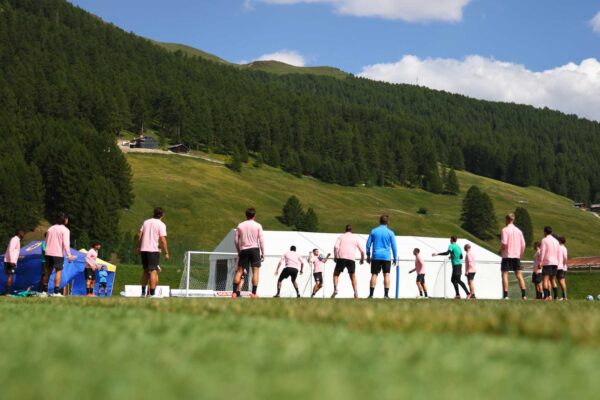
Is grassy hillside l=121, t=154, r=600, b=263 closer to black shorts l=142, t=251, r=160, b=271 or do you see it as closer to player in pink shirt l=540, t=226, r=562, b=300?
player in pink shirt l=540, t=226, r=562, b=300

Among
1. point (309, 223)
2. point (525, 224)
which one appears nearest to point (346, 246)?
point (309, 223)

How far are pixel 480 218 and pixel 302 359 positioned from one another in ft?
454

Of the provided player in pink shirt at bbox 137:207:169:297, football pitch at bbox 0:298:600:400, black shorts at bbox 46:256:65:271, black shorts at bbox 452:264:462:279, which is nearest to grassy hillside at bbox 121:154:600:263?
black shorts at bbox 452:264:462:279

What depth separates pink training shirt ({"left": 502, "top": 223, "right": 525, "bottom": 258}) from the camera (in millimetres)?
20188

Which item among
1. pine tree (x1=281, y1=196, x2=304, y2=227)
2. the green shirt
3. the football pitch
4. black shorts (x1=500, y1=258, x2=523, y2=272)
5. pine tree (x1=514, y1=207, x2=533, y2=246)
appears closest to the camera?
the football pitch

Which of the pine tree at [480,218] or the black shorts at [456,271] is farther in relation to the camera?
the pine tree at [480,218]

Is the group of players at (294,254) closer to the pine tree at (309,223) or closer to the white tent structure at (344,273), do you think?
the white tent structure at (344,273)

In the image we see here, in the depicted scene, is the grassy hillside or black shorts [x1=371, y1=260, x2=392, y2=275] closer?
black shorts [x1=371, y1=260, x2=392, y2=275]

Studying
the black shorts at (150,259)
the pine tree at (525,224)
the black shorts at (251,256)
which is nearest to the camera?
the black shorts at (150,259)

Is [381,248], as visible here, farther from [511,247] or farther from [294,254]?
[294,254]

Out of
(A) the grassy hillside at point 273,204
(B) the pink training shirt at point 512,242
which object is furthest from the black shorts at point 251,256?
(A) the grassy hillside at point 273,204

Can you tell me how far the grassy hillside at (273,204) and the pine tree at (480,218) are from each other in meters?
2.22

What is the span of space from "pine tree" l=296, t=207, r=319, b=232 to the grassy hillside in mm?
2528

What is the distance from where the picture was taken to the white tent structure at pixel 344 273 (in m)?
36.9
